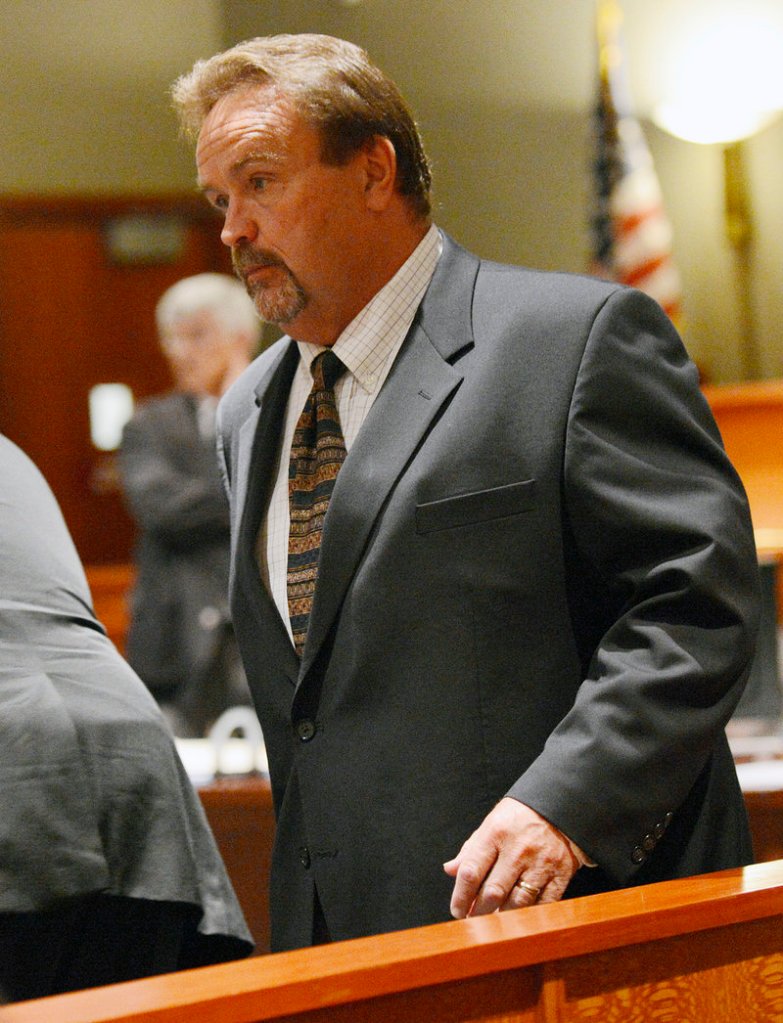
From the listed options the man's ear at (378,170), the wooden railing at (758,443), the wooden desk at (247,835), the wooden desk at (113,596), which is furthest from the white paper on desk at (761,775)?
the wooden desk at (113,596)

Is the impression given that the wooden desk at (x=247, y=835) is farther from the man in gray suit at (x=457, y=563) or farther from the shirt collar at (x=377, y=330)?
the shirt collar at (x=377, y=330)

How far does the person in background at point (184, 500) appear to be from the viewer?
3.84m

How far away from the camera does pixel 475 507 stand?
142cm

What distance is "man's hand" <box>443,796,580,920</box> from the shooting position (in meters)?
1.29

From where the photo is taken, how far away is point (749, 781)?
92.8 inches

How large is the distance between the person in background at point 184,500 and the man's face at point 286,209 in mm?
2224

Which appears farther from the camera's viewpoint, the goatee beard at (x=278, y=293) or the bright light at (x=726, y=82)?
the bright light at (x=726, y=82)

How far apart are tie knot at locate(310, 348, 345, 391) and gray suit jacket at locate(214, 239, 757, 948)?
0.37 ft

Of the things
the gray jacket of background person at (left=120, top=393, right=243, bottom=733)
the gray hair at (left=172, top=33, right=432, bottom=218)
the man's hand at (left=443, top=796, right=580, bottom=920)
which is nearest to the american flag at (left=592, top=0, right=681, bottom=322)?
the gray jacket of background person at (left=120, top=393, right=243, bottom=733)

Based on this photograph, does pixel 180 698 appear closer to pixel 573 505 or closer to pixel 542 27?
pixel 573 505

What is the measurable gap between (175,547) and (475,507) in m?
2.63

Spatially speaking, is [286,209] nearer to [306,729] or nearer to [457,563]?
[457,563]

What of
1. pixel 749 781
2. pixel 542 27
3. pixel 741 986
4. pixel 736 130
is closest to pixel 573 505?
pixel 741 986

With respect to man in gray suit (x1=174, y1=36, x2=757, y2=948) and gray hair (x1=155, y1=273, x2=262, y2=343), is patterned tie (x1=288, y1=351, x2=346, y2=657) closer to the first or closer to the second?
man in gray suit (x1=174, y1=36, x2=757, y2=948)
